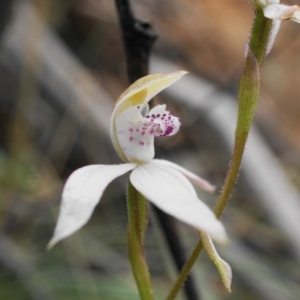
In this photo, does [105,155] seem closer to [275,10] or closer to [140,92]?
[140,92]

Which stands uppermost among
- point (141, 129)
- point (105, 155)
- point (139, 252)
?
point (141, 129)

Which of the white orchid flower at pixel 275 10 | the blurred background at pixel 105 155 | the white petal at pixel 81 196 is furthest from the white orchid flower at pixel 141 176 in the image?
the blurred background at pixel 105 155

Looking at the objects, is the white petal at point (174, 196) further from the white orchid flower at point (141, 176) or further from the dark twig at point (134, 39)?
the dark twig at point (134, 39)

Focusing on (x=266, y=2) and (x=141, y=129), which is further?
(x=141, y=129)

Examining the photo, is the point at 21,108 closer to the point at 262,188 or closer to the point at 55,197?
the point at 55,197

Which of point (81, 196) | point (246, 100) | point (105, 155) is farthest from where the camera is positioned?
point (105, 155)

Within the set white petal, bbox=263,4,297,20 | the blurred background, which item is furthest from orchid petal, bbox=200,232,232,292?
the blurred background

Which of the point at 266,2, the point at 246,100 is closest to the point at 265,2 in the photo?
the point at 266,2
